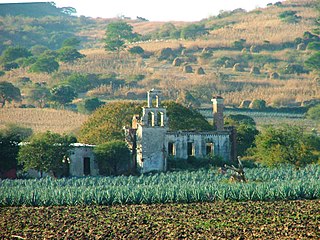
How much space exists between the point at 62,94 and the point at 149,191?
6980 centimetres

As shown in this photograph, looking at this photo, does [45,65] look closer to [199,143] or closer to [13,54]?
[13,54]

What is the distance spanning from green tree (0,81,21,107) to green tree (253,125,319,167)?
4944 cm

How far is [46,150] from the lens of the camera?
69.8m

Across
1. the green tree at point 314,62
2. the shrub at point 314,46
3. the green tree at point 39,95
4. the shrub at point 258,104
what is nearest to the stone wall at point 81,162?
the shrub at point 258,104

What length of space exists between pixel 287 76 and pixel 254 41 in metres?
26.7

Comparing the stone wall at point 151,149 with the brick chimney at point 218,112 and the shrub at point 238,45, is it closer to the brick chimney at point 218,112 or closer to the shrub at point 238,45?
the brick chimney at point 218,112

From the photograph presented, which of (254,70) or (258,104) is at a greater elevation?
(254,70)

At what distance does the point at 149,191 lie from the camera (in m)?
55.9

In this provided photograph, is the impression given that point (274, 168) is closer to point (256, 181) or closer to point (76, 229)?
point (256, 181)

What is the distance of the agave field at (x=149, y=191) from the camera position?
2153 inches

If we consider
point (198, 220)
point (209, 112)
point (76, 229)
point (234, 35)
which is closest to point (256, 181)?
point (198, 220)

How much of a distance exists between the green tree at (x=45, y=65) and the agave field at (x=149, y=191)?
91.3 m

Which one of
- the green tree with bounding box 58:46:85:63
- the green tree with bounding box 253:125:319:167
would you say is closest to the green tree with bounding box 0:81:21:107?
the green tree with bounding box 58:46:85:63

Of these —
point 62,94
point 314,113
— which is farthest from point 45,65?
point 314,113
